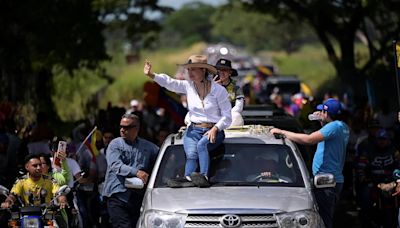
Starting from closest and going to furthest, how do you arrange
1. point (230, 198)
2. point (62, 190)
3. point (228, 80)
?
1. point (230, 198)
2. point (62, 190)
3. point (228, 80)

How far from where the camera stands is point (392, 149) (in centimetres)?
1388

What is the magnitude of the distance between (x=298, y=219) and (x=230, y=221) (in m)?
0.64

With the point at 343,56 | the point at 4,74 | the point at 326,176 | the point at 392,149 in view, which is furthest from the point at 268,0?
the point at 326,176

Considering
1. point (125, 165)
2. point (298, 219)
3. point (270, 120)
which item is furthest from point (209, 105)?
point (270, 120)

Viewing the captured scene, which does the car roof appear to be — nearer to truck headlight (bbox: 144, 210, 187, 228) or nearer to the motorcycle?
the motorcycle

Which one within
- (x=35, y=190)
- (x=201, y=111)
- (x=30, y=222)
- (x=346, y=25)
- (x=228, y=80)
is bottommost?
(x=30, y=222)

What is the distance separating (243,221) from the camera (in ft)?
30.3

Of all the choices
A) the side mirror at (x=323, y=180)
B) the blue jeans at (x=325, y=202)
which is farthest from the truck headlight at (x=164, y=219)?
the blue jeans at (x=325, y=202)

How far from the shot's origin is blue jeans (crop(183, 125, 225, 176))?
1004 cm

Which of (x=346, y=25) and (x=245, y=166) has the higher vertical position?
(x=346, y=25)

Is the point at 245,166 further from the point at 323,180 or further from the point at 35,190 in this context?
the point at 35,190

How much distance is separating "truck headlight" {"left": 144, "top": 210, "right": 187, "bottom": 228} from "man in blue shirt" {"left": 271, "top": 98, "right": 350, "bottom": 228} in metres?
1.76

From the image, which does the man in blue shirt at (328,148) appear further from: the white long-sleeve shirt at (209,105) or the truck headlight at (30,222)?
the truck headlight at (30,222)

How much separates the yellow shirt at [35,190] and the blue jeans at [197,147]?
148 centimetres
